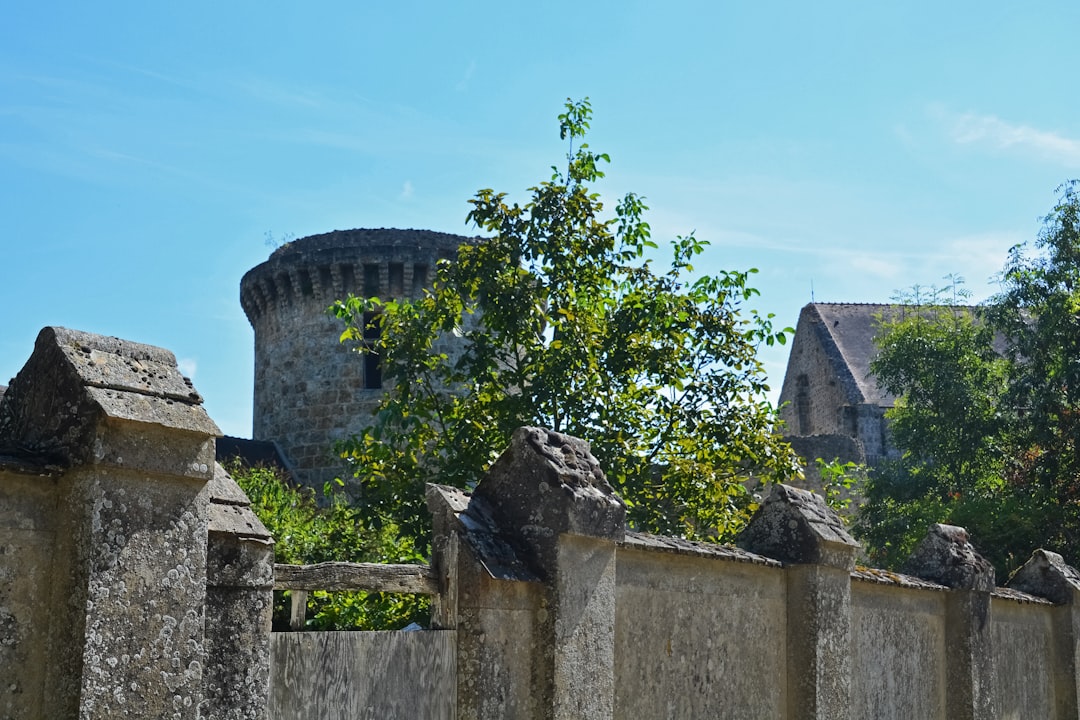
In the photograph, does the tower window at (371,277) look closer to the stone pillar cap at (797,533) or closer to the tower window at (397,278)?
the tower window at (397,278)

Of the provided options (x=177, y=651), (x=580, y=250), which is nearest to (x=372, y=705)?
(x=177, y=651)

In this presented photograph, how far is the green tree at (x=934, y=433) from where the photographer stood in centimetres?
1734

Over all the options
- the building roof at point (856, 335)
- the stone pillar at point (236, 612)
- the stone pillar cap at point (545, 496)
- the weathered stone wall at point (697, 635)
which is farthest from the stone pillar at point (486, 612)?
the building roof at point (856, 335)

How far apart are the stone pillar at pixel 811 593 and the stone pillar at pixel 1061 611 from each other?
4.35m

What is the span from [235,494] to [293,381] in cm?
2048

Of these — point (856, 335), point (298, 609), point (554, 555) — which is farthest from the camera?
point (856, 335)

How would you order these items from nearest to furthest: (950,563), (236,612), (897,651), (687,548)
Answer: (236,612)
(687,548)
(897,651)
(950,563)

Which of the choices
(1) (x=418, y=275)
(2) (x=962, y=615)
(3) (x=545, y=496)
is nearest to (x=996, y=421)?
(2) (x=962, y=615)

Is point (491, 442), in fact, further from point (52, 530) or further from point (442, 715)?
point (52, 530)

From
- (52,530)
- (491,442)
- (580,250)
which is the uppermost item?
(580,250)

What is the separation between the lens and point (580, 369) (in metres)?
10.6

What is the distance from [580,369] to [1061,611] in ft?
16.4

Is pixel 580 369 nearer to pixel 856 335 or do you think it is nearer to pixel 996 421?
pixel 996 421

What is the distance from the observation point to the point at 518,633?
522cm
